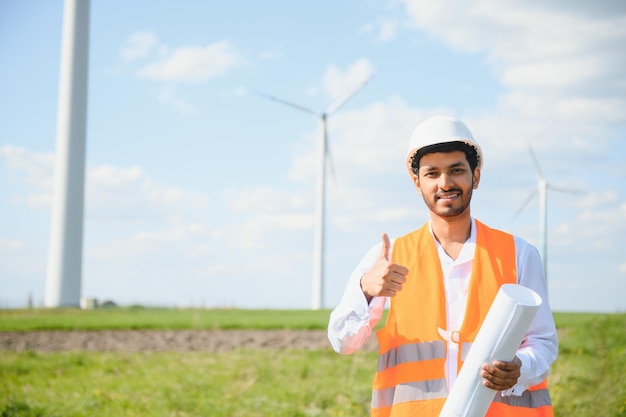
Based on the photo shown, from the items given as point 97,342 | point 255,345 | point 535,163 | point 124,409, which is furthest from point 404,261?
point 535,163

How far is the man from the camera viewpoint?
329 cm

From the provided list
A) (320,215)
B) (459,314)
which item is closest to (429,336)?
(459,314)

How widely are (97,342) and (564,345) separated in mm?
9627

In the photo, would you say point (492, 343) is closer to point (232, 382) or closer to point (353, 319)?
point (353, 319)

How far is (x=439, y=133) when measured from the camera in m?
3.42

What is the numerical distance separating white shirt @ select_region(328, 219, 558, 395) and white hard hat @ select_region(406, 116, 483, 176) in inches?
17.7

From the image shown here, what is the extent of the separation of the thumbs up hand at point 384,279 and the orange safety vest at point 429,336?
0.23m

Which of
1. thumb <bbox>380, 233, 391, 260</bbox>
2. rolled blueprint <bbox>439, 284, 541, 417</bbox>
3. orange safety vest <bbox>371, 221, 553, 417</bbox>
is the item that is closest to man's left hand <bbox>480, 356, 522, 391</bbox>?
rolled blueprint <bbox>439, 284, 541, 417</bbox>

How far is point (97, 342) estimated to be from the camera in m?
16.4

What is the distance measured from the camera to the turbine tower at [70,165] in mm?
29125

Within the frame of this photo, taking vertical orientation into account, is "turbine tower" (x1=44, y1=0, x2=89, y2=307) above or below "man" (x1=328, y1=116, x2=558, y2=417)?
above

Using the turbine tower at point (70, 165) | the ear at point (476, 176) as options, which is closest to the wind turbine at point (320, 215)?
the turbine tower at point (70, 165)

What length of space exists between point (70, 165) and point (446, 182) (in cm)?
2758

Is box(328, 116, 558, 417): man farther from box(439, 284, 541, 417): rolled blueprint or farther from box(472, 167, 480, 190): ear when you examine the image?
box(439, 284, 541, 417): rolled blueprint
